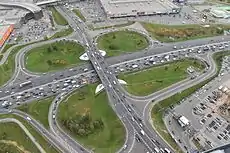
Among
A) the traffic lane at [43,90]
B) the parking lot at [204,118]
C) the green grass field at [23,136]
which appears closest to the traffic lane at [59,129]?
the traffic lane at [43,90]

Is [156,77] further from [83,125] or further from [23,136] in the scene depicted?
[23,136]

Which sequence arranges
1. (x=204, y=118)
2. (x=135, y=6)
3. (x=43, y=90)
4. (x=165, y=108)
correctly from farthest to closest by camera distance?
(x=135, y=6) → (x=43, y=90) → (x=165, y=108) → (x=204, y=118)

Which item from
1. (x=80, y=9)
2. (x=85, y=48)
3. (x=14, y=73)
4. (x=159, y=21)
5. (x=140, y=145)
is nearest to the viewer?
(x=140, y=145)

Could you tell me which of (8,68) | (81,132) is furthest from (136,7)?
(81,132)

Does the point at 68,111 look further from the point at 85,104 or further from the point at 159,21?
the point at 159,21

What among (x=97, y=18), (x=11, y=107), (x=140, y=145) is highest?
(x=97, y=18)

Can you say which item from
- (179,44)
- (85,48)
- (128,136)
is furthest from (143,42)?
(128,136)

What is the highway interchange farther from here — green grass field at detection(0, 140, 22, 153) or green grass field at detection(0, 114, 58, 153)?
green grass field at detection(0, 140, 22, 153)

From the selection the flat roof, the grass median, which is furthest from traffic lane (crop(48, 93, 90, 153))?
the flat roof
